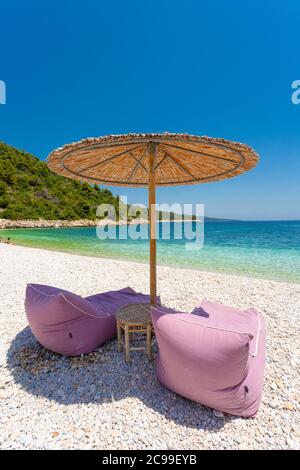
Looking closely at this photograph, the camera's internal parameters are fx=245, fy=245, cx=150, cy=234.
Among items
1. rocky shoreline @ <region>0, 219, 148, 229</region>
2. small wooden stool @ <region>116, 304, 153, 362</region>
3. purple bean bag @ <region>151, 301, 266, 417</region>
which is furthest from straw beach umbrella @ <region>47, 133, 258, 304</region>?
rocky shoreline @ <region>0, 219, 148, 229</region>

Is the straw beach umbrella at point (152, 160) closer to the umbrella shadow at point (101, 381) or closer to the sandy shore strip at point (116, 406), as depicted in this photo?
the umbrella shadow at point (101, 381)

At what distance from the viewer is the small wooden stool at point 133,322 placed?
2529 millimetres

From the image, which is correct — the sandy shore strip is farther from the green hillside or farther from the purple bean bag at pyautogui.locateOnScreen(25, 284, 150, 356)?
the green hillside

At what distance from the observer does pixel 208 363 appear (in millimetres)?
1822

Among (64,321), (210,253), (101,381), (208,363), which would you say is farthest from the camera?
(210,253)

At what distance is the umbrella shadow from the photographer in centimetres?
198

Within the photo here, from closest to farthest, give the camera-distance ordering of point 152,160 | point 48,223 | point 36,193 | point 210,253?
point 152,160 < point 210,253 < point 48,223 < point 36,193

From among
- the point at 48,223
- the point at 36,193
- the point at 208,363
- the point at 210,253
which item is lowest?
the point at 210,253

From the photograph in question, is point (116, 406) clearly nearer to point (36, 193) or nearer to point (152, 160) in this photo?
point (152, 160)

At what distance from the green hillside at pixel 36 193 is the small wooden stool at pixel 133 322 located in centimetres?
3683

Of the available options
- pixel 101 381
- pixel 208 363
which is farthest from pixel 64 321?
pixel 208 363

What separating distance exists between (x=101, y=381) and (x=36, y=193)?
1710 inches

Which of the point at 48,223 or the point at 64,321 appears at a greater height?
the point at 48,223
